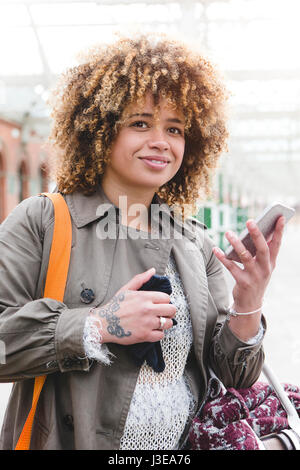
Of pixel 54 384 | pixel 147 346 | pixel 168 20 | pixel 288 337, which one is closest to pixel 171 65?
pixel 147 346

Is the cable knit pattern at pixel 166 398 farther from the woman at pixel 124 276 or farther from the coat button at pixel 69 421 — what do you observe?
the coat button at pixel 69 421

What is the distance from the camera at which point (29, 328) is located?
1.30 m

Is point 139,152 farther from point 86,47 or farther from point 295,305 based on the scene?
point 295,305

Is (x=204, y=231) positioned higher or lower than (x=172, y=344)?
higher

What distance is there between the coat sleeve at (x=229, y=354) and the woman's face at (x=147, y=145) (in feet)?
1.35

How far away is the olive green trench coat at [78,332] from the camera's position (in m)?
1.30

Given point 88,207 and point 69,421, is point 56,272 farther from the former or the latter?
point 69,421

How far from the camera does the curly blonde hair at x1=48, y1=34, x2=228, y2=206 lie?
1524mm

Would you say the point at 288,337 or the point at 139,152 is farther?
the point at 288,337

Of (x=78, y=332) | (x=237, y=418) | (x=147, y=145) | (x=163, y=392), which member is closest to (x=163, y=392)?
(x=163, y=392)

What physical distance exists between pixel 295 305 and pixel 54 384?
7196mm

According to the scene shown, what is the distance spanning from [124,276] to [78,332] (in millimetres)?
229

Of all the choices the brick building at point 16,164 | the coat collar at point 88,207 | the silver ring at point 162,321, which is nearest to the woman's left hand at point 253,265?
the silver ring at point 162,321

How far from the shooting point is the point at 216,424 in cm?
146
